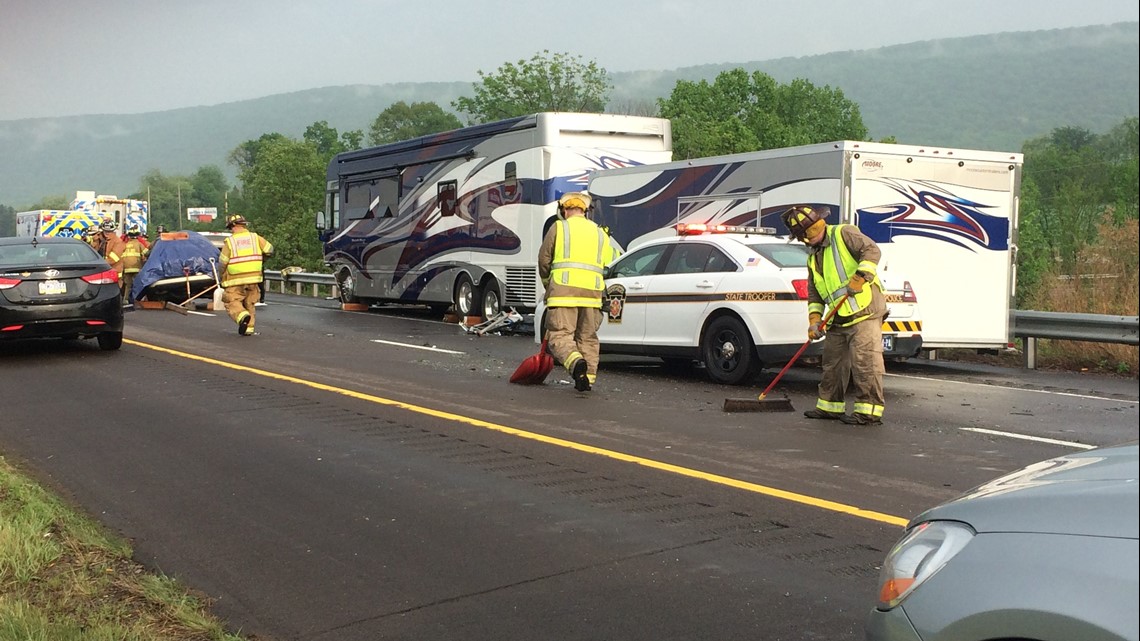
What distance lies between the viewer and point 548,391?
11.2 m

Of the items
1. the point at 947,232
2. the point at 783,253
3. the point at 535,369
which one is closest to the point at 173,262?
the point at 535,369

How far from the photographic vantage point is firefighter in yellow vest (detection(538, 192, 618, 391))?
11.2m

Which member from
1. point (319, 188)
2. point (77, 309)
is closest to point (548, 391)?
point (77, 309)

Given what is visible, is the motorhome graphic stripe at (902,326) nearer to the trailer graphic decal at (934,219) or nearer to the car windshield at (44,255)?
the trailer graphic decal at (934,219)

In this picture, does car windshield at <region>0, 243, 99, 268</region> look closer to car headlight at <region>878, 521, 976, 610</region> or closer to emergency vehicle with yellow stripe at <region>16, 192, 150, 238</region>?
emergency vehicle with yellow stripe at <region>16, 192, 150, 238</region>

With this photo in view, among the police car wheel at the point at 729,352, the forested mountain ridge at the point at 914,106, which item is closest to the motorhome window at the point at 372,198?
the police car wheel at the point at 729,352

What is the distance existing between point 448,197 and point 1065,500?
62.3ft

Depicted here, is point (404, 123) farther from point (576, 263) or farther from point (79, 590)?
point (79, 590)

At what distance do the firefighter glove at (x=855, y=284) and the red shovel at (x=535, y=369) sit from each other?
3.31 m

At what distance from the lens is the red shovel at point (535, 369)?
11391mm

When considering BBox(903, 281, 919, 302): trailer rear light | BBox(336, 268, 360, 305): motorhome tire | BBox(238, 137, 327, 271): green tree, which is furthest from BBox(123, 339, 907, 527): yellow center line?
BBox(238, 137, 327, 271): green tree

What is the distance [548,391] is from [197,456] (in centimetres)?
406

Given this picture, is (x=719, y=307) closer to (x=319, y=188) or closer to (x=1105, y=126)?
(x=1105, y=126)

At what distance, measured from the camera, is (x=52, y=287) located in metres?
13.8
